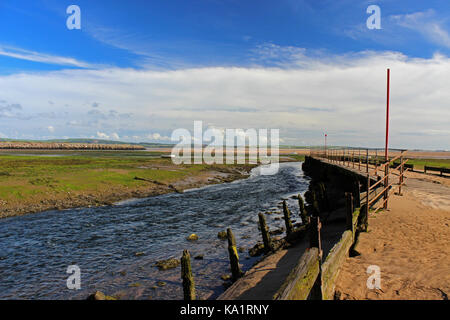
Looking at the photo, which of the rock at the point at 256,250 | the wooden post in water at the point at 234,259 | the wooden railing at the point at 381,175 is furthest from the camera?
the wooden railing at the point at 381,175

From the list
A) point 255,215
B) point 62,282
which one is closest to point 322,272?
point 62,282

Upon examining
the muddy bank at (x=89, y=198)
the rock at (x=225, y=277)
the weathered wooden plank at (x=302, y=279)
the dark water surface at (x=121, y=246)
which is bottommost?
the dark water surface at (x=121, y=246)

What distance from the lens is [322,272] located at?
241 inches

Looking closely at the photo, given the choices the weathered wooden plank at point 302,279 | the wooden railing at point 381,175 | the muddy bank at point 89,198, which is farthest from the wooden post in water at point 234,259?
the muddy bank at point 89,198

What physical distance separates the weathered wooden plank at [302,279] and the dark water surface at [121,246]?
552 cm

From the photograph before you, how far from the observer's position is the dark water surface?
418 inches

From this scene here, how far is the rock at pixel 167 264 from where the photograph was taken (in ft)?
39.8

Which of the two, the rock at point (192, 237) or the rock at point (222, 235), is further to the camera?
the rock at point (222, 235)

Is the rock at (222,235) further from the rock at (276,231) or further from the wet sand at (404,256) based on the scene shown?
the wet sand at (404,256)

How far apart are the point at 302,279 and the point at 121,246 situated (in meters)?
12.5

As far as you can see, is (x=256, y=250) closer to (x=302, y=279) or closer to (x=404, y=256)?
(x=404, y=256)

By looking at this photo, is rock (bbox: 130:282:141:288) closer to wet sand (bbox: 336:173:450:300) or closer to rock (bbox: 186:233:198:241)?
rock (bbox: 186:233:198:241)

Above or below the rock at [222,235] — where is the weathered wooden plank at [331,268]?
above

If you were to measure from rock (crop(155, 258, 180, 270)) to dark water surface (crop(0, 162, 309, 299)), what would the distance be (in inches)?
11.5
